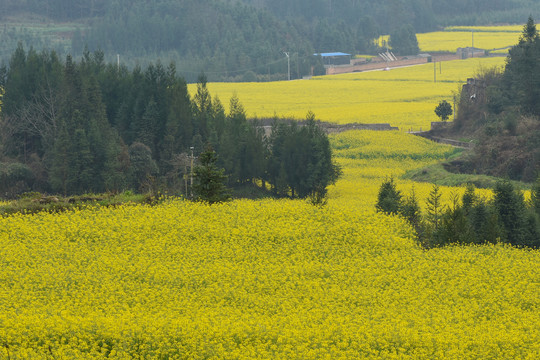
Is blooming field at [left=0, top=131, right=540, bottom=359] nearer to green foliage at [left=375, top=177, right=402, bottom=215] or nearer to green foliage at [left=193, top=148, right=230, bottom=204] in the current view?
green foliage at [left=193, top=148, right=230, bottom=204]

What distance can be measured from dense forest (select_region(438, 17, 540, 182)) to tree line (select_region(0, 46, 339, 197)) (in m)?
16.0

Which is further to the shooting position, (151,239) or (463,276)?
(151,239)

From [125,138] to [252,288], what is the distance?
44.7 meters

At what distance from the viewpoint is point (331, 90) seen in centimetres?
14812

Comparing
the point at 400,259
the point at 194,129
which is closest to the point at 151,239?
the point at 400,259

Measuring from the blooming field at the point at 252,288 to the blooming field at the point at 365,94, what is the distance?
68.9 m

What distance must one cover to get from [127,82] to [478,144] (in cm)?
3286

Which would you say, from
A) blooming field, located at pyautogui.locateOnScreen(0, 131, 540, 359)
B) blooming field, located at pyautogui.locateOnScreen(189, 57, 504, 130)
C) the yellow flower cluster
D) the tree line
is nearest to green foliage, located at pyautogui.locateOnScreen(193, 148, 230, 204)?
blooming field, located at pyautogui.locateOnScreen(0, 131, 540, 359)

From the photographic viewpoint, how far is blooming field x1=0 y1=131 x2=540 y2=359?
77.4 feet

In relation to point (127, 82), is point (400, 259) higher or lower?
lower

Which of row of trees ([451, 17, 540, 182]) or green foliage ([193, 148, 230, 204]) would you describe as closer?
green foliage ([193, 148, 230, 204])

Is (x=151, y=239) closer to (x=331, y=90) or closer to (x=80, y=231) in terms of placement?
(x=80, y=231)

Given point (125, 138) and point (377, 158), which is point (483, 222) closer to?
point (125, 138)

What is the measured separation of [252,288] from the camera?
29641mm
